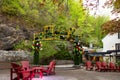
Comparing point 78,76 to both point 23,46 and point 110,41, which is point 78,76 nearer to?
point 23,46

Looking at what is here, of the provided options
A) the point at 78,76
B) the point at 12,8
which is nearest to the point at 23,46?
the point at 12,8

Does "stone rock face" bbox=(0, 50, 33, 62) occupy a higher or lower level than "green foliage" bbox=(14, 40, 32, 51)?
lower

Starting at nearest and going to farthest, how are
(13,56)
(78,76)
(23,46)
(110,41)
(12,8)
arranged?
(78,76), (13,56), (23,46), (12,8), (110,41)

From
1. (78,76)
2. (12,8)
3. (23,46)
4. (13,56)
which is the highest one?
(12,8)

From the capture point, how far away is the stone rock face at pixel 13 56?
1551 inches

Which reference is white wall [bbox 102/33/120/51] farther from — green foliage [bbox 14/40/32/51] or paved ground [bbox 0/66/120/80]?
paved ground [bbox 0/66/120/80]

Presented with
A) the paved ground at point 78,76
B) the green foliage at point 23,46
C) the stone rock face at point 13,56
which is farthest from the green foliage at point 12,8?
the paved ground at point 78,76

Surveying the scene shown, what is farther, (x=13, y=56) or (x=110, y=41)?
(x=110, y=41)

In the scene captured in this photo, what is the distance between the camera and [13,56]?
132 feet

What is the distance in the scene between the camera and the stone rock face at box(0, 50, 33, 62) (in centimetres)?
3941

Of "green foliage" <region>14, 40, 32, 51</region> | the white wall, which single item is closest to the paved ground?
"green foliage" <region>14, 40, 32, 51</region>

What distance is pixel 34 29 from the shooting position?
4875cm

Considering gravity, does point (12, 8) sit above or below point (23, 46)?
above

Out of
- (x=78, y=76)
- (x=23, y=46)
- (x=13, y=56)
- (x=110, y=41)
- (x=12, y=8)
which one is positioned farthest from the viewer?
(x=110, y=41)
